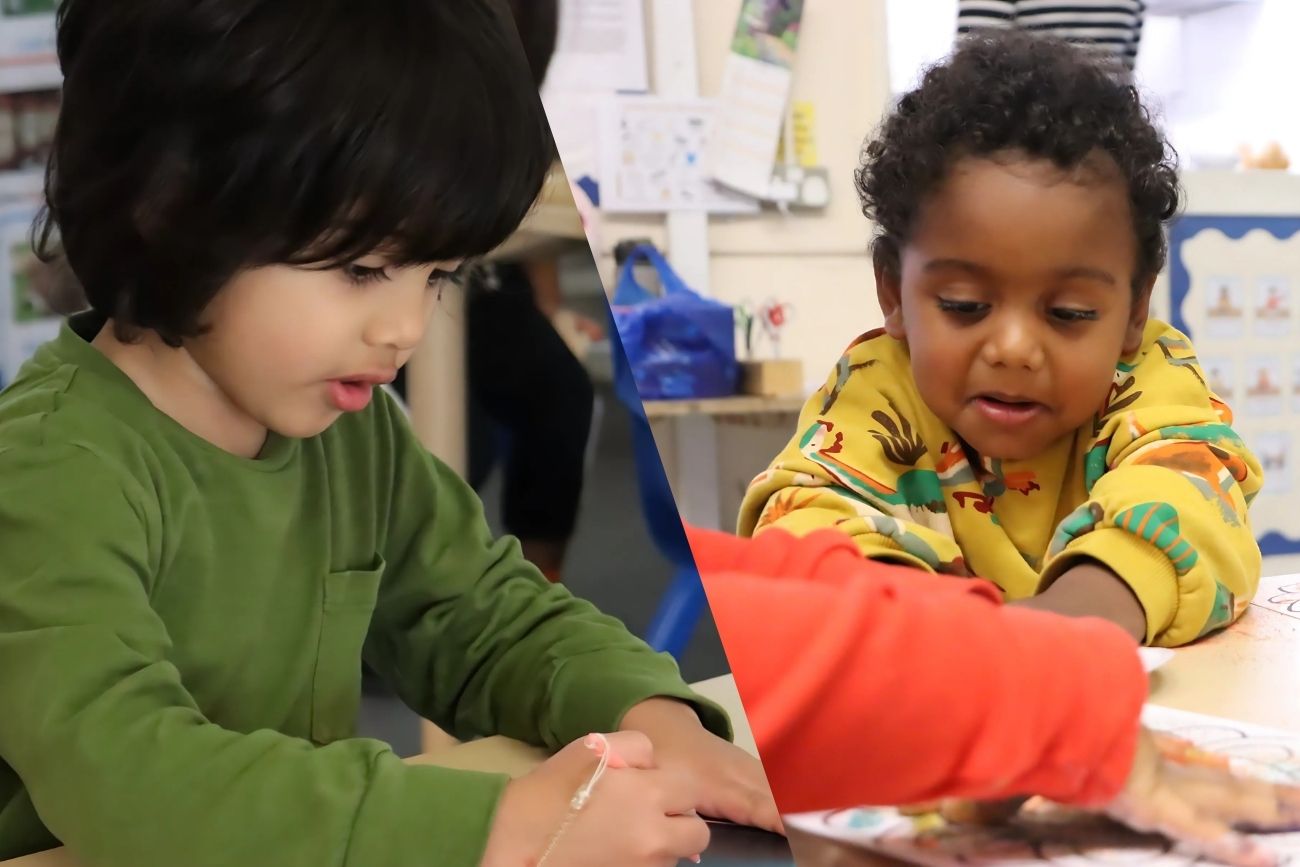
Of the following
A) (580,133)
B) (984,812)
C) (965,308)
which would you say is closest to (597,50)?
(580,133)

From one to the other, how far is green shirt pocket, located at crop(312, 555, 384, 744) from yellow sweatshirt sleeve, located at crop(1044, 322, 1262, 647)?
0.20m

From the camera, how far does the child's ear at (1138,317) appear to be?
34cm

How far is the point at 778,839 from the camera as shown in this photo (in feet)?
0.87

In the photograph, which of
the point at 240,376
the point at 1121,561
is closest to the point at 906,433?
the point at 1121,561

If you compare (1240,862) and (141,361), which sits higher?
(141,361)

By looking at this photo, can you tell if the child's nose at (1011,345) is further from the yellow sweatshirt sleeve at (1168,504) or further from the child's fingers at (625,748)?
the child's fingers at (625,748)

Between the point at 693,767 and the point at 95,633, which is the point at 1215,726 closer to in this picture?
the point at 693,767

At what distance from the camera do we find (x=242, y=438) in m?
0.29

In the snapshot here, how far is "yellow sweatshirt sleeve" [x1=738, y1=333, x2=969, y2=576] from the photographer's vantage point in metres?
0.31

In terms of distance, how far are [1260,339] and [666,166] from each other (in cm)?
27

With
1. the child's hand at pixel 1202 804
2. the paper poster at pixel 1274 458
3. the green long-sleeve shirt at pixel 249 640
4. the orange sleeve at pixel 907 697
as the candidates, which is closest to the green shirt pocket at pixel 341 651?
the green long-sleeve shirt at pixel 249 640

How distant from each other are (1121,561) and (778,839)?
134mm

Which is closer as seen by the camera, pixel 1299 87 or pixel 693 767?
pixel 693 767

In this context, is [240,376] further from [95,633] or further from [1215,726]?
[1215,726]
